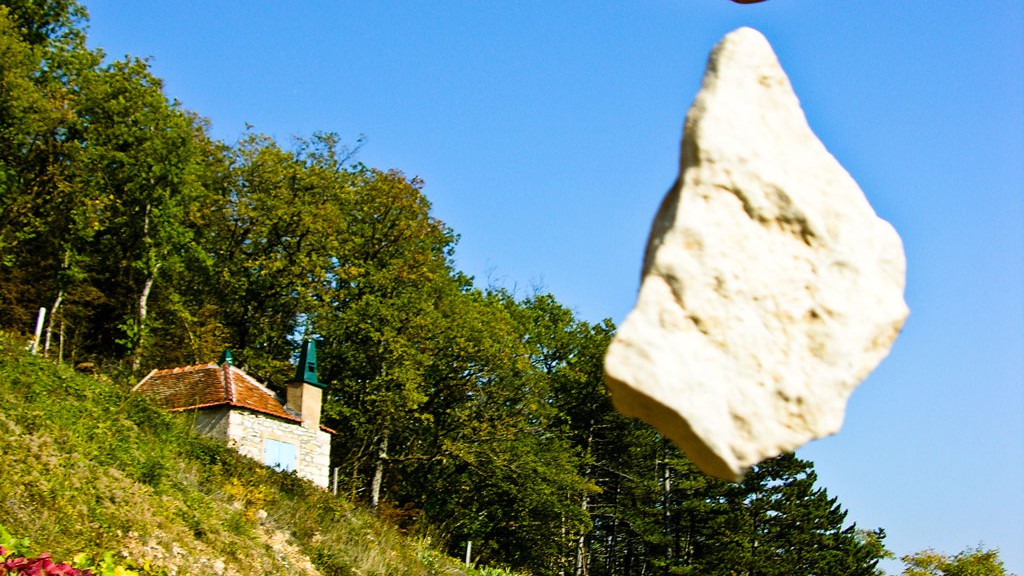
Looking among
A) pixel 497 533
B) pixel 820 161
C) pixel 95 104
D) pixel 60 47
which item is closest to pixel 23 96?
pixel 95 104

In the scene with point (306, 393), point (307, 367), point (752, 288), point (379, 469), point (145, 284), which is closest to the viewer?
point (752, 288)

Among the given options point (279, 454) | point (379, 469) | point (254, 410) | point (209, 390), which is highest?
point (209, 390)

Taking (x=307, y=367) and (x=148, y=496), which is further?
(x=307, y=367)

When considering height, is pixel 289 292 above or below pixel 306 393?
above

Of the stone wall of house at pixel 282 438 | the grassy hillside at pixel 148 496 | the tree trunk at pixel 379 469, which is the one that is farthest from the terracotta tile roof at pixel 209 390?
the tree trunk at pixel 379 469

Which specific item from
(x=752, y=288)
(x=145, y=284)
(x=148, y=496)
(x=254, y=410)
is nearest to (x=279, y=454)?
(x=254, y=410)

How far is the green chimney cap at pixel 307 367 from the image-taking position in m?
26.4

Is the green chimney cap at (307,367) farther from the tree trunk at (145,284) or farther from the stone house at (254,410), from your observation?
the tree trunk at (145,284)

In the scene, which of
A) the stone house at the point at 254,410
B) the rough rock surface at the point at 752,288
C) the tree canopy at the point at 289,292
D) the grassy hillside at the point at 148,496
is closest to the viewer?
the rough rock surface at the point at 752,288

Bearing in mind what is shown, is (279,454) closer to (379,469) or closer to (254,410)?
(254,410)

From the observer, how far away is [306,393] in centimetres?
2622

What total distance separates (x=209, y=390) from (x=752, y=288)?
22857 millimetres

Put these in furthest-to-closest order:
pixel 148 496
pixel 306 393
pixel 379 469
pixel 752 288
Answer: pixel 379 469
pixel 306 393
pixel 148 496
pixel 752 288

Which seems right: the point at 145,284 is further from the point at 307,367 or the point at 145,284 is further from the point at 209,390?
the point at 209,390
